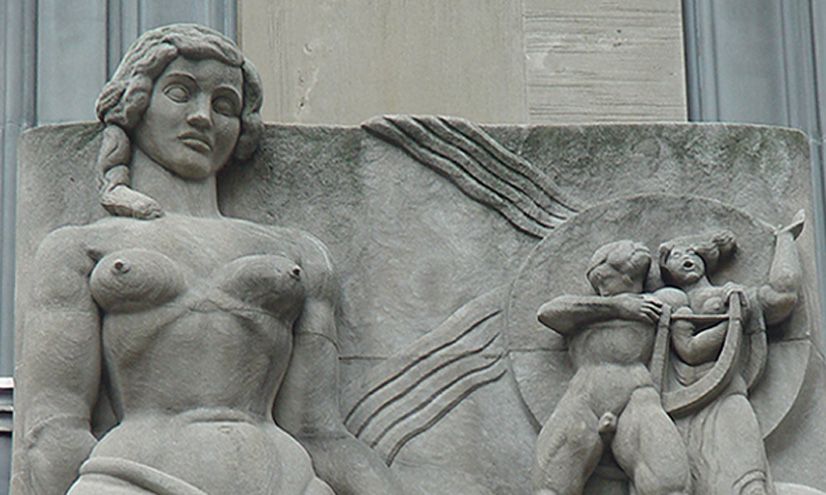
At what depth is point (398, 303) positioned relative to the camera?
1297 cm

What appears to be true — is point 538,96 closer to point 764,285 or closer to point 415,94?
point 415,94

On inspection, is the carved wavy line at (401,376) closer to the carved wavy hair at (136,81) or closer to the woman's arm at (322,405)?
the woman's arm at (322,405)

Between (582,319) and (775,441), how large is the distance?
0.91 m

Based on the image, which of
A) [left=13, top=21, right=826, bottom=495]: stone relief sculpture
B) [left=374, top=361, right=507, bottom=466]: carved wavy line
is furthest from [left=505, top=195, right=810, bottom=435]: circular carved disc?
[left=374, top=361, right=507, bottom=466]: carved wavy line

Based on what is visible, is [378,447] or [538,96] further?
[538,96]

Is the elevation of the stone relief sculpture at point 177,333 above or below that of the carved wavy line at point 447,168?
below

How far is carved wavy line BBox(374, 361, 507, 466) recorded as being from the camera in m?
12.7

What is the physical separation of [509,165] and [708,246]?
34.7 inches

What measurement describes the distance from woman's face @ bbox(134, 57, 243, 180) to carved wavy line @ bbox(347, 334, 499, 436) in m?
1.12

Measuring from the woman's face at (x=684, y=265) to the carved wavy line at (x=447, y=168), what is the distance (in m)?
0.64

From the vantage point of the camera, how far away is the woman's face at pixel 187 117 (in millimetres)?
12727

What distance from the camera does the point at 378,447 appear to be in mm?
12703

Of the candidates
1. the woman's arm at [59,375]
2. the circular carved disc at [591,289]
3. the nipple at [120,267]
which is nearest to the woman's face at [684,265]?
the circular carved disc at [591,289]

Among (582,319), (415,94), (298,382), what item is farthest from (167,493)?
(415,94)
